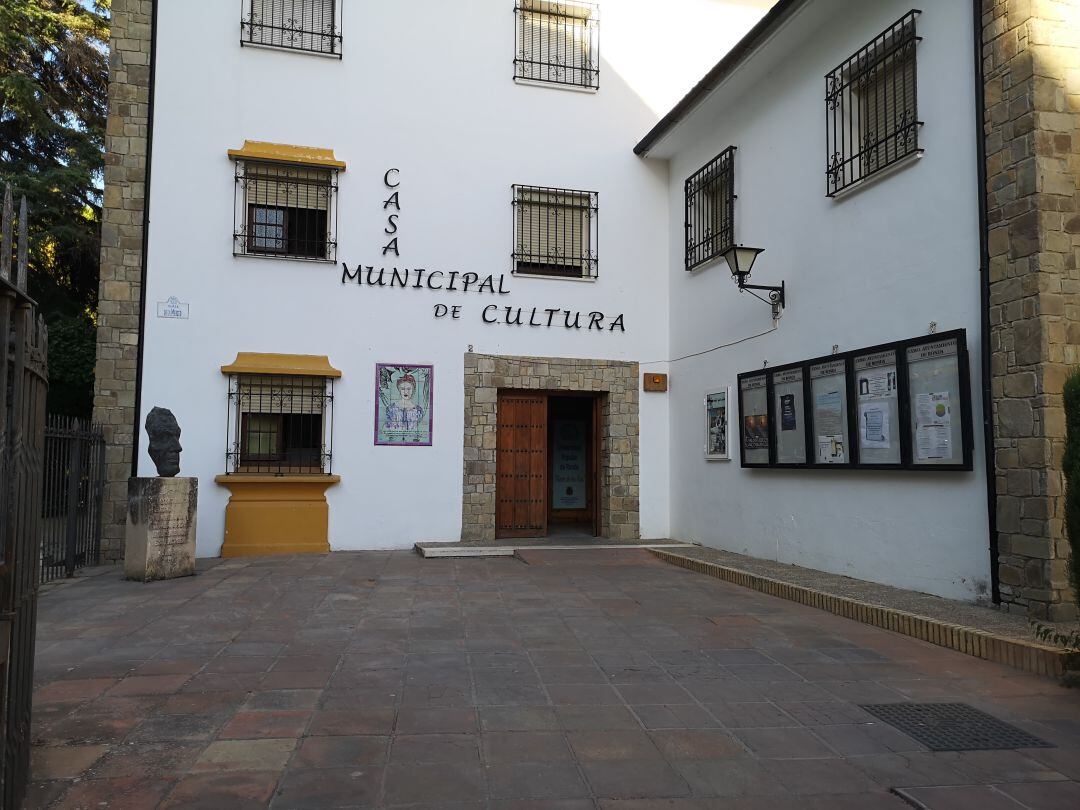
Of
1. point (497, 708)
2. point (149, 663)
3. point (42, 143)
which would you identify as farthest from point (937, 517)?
point (42, 143)

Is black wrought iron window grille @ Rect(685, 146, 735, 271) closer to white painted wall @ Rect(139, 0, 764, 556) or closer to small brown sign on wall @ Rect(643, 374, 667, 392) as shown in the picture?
white painted wall @ Rect(139, 0, 764, 556)

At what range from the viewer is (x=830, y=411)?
7445mm

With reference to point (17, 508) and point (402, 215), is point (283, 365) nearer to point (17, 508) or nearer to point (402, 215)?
point (402, 215)

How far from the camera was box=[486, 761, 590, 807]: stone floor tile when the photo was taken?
2.91m

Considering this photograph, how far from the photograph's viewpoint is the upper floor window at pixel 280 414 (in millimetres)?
9508

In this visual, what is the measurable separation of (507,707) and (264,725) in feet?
3.84

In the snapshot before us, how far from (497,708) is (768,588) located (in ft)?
12.8

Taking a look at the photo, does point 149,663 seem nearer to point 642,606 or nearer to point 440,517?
point 642,606

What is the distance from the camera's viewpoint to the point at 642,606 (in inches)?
255

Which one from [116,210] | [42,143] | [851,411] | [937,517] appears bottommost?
[937,517]

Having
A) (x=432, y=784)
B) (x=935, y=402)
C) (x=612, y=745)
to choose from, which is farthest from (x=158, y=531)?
Answer: (x=935, y=402)

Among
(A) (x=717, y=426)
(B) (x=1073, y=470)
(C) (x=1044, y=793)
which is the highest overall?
(A) (x=717, y=426)

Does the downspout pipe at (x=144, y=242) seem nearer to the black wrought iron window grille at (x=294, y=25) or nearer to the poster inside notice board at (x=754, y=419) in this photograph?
the black wrought iron window grille at (x=294, y=25)

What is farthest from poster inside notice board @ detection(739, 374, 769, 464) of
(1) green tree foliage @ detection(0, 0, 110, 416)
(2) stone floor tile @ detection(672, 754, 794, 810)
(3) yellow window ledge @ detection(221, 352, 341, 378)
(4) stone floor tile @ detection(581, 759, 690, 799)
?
(1) green tree foliage @ detection(0, 0, 110, 416)
